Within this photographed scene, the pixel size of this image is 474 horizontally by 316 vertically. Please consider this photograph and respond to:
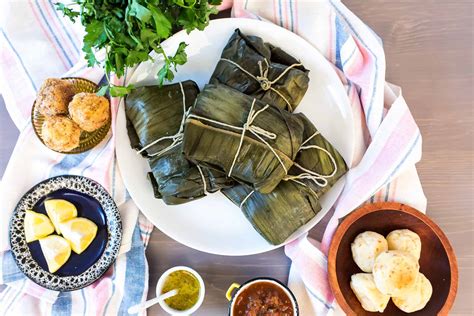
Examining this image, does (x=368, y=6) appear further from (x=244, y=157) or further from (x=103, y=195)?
(x=103, y=195)

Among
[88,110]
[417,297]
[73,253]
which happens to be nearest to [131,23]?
[88,110]

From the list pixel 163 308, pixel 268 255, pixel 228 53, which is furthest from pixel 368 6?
pixel 163 308

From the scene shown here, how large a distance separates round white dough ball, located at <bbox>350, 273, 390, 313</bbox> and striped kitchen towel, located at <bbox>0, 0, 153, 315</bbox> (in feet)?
2.74

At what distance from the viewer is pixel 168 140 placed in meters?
2.06

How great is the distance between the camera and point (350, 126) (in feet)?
6.91

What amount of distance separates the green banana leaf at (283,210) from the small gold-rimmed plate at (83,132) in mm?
641

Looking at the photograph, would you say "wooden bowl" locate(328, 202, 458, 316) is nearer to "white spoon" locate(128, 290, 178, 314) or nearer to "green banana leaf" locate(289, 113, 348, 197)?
"green banana leaf" locate(289, 113, 348, 197)

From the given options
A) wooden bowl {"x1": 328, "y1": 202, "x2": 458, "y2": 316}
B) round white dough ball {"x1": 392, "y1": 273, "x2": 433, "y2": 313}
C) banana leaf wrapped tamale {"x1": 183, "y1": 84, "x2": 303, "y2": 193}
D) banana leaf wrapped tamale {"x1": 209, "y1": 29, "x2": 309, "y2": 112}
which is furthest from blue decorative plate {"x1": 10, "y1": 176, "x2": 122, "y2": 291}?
round white dough ball {"x1": 392, "y1": 273, "x2": 433, "y2": 313}

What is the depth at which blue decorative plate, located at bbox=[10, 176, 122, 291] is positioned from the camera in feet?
6.78

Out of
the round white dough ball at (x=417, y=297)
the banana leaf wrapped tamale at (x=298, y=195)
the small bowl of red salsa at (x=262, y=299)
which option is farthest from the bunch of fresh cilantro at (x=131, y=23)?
the round white dough ball at (x=417, y=297)

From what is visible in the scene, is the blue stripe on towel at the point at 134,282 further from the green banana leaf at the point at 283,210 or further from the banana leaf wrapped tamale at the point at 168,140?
the green banana leaf at the point at 283,210

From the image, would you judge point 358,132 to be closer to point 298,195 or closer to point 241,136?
point 298,195

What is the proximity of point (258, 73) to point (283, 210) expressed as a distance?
0.55 metres

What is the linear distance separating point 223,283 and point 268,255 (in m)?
0.22
